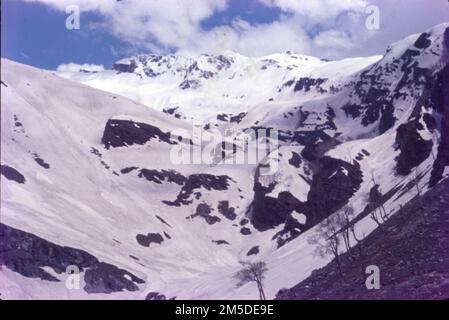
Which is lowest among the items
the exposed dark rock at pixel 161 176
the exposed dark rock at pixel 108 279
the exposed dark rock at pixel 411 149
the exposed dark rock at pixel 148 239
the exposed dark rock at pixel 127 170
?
the exposed dark rock at pixel 108 279

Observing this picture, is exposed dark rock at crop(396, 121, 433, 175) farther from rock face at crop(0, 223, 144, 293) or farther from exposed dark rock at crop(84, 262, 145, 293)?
rock face at crop(0, 223, 144, 293)

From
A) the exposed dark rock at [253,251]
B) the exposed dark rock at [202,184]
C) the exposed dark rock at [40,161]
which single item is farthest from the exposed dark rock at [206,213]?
the exposed dark rock at [40,161]

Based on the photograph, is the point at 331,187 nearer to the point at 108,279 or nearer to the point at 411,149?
the point at 411,149

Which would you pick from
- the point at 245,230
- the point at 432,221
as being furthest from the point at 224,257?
the point at 432,221

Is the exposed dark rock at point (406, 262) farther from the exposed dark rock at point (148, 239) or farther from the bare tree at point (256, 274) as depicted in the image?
the exposed dark rock at point (148, 239)

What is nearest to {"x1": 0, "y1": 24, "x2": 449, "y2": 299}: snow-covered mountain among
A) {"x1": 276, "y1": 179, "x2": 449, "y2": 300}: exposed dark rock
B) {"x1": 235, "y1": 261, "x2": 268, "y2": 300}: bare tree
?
{"x1": 235, "y1": 261, "x2": 268, "y2": 300}: bare tree

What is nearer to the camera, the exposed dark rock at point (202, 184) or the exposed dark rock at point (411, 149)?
the exposed dark rock at point (411, 149)
